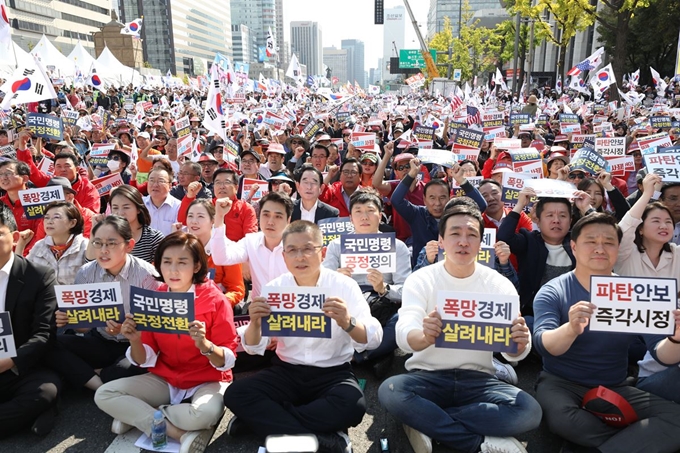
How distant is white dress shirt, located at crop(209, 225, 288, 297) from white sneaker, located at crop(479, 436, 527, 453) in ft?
7.09

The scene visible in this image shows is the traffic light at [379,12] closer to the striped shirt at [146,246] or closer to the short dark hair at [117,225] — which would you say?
the striped shirt at [146,246]

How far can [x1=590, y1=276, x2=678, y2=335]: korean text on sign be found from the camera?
287 cm

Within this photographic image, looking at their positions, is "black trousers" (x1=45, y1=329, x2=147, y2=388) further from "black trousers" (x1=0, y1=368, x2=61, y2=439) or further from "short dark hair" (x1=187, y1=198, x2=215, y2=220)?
"short dark hair" (x1=187, y1=198, x2=215, y2=220)

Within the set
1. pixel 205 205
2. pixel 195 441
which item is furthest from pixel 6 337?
pixel 205 205

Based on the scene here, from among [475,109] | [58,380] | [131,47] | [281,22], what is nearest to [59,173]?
[58,380]

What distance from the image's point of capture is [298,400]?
340 centimetres

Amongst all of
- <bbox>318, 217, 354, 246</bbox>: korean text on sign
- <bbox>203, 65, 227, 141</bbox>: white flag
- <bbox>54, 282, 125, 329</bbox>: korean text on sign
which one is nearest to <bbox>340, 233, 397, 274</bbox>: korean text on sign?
<bbox>318, 217, 354, 246</bbox>: korean text on sign

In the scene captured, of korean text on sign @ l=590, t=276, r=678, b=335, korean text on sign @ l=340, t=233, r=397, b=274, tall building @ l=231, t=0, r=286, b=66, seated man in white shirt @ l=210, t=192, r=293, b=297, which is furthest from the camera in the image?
tall building @ l=231, t=0, r=286, b=66

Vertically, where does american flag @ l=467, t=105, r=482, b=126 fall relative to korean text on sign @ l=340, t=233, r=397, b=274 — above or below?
above

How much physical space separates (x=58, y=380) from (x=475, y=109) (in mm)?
12738

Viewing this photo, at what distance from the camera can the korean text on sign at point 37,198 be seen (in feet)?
17.8

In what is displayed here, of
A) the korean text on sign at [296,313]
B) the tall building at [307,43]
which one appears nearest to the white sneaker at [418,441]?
the korean text on sign at [296,313]

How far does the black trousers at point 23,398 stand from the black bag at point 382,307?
8.06 feet

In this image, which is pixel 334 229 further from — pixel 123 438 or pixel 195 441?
pixel 123 438
